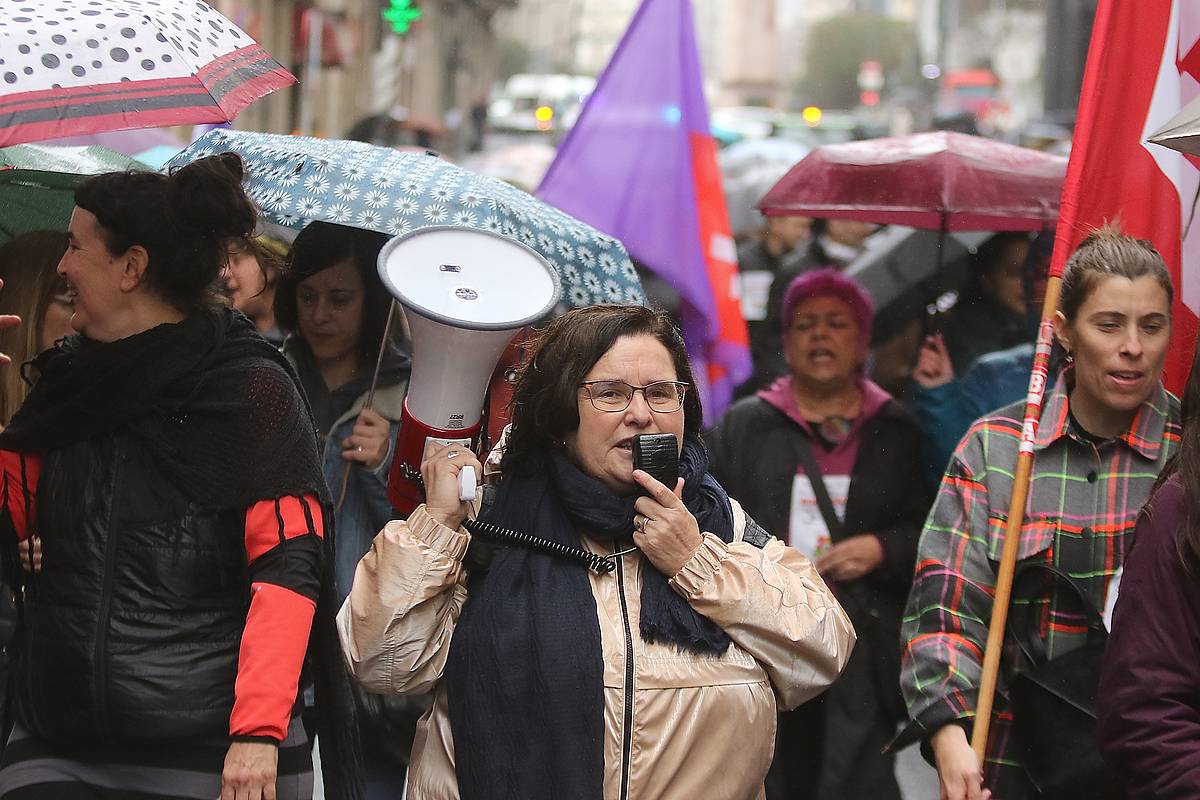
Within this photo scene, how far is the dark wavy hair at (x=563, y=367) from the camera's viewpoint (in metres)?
3.27

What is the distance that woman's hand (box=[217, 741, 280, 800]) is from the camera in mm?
3143

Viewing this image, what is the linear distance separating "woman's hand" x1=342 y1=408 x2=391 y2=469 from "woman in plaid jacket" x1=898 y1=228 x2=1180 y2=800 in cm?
162

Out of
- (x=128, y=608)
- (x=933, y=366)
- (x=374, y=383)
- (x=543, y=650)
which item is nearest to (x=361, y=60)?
(x=933, y=366)

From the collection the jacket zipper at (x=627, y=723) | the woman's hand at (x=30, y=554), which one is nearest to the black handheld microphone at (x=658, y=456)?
the jacket zipper at (x=627, y=723)

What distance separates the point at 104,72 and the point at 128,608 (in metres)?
1.08

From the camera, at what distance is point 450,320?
341 cm

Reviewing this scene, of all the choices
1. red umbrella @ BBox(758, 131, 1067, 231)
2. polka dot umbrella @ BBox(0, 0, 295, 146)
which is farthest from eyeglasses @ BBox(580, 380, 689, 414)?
red umbrella @ BBox(758, 131, 1067, 231)

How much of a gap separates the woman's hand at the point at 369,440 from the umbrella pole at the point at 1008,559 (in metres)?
1.82

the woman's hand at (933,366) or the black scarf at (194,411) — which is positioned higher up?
the black scarf at (194,411)

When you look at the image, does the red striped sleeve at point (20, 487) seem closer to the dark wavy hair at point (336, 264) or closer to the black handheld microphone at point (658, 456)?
the black handheld microphone at point (658, 456)

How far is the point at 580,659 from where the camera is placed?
3.03 meters

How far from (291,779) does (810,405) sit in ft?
8.10

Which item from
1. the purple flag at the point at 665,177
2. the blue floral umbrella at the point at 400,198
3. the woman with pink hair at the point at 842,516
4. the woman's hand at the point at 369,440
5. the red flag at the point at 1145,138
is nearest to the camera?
the red flag at the point at 1145,138

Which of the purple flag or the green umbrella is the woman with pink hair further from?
the green umbrella
